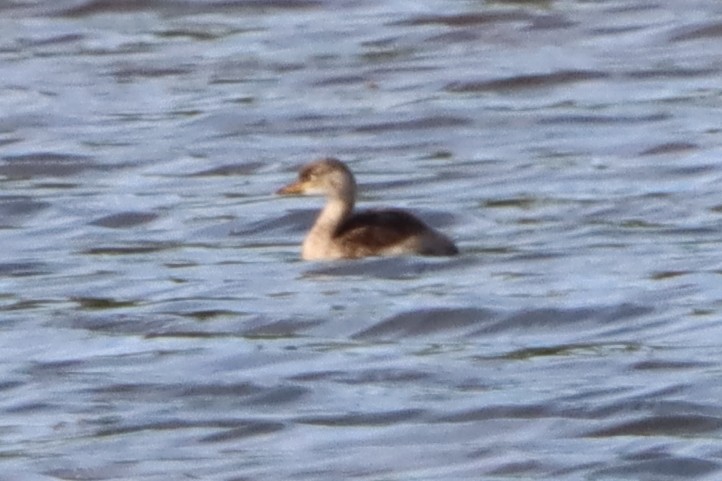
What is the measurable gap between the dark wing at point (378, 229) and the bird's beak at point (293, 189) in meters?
0.75

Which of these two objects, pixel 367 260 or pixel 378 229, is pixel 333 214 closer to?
pixel 367 260

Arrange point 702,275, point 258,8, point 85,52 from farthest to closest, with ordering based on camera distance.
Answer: point 258,8
point 85,52
point 702,275

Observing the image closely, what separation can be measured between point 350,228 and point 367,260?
231 mm

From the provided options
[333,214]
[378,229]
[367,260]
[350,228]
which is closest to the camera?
[378,229]

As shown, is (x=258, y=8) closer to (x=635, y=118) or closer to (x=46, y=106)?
(x=46, y=106)

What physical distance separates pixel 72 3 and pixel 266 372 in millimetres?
11588

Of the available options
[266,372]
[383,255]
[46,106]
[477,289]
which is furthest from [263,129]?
[266,372]

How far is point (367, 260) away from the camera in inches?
482

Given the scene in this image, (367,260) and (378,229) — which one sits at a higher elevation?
(378,229)

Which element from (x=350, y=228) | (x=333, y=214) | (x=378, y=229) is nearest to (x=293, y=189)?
(x=333, y=214)

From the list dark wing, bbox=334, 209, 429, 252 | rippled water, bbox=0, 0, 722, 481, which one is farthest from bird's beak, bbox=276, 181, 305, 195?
dark wing, bbox=334, 209, 429, 252

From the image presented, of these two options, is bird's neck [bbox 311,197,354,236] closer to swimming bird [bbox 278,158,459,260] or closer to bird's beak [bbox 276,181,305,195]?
swimming bird [bbox 278,158,459,260]

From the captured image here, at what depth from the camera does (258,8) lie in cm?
2056

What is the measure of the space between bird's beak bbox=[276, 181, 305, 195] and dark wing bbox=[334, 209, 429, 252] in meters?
0.75
